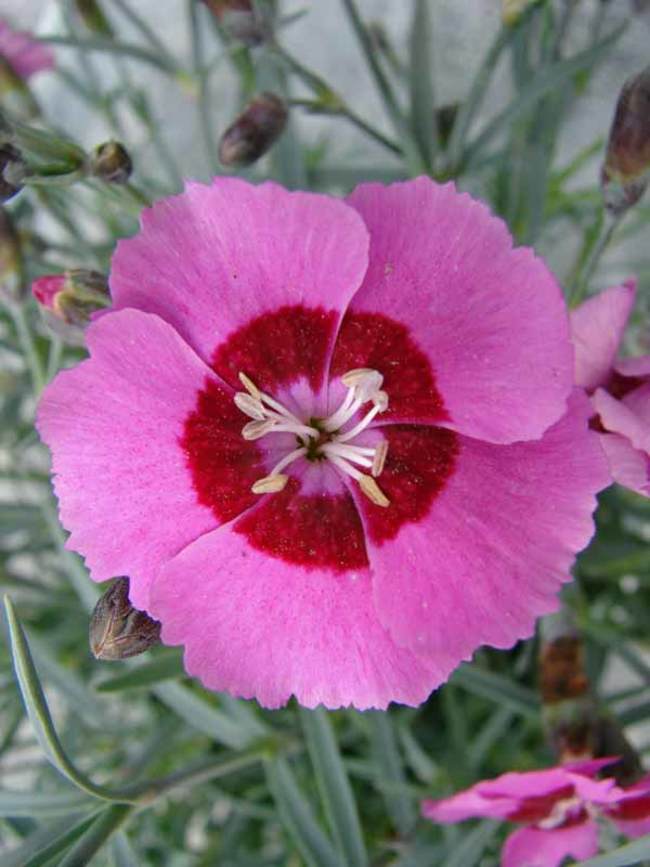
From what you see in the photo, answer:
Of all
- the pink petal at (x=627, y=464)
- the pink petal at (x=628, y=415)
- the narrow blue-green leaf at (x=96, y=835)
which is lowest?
the narrow blue-green leaf at (x=96, y=835)

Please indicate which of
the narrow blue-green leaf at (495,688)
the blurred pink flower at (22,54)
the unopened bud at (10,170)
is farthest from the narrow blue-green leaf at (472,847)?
the blurred pink flower at (22,54)

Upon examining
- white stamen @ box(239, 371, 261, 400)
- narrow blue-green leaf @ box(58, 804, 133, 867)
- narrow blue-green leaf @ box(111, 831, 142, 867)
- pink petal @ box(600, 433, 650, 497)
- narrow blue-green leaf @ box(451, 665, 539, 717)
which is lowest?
narrow blue-green leaf @ box(451, 665, 539, 717)

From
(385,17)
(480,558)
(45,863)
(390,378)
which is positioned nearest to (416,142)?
(390,378)

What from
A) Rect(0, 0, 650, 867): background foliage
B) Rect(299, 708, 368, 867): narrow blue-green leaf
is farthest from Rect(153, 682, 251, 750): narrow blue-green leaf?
Rect(299, 708, 368, 867): narrow blue-green leaf

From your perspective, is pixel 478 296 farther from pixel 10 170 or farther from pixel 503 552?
pixel 10 170

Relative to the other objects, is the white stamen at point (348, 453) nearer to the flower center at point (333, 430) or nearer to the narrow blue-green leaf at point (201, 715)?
the flower center at point (333, 430)

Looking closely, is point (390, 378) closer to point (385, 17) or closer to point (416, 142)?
point (416, 142)

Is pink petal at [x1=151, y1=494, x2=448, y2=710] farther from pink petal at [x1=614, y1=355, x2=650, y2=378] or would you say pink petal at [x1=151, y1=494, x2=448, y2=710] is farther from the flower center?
pink petal at [x1=614, y1=355, x2=650, y2=378]

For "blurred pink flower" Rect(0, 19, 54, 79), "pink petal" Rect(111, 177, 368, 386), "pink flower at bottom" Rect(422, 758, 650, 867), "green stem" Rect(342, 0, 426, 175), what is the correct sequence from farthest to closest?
"blurred pink flower" Rect(0, 19, 54, 79) → "green stem" Rect(342, 0, 426, 175) → "pink flower at bottom" Rect(422, 758, 650, 867) → "pink petal" Rect(111, 177, 368, 386)
